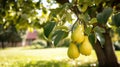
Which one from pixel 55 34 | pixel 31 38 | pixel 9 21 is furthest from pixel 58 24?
pixel 31 38

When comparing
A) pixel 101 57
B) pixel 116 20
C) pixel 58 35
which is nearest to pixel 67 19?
pixel 58 35

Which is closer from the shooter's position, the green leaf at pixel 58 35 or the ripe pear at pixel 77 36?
the ripe pear at pixel 77 36

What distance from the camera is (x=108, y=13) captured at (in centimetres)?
197

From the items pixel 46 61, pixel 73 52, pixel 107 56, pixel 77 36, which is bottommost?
pixel 46 61

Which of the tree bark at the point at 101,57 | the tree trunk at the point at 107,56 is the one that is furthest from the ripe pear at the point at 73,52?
the tree trunk at the point at 107,56

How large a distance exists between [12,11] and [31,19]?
70 centimetres

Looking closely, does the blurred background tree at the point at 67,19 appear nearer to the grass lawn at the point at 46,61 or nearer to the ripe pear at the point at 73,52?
the ripe pear at the point at 73,52

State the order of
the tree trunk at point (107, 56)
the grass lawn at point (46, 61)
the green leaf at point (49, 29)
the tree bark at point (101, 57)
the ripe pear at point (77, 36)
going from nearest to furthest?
the ripe pear at point (77, 36) < the green leaf at point (49, 29) < the tree bark at point (101, 57) < the tree trunk at point (107, 56) < the grass lawn at point (46, 61)

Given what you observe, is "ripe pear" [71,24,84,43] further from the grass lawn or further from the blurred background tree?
the grass lawn

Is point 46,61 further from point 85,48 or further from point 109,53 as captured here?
point 85,48

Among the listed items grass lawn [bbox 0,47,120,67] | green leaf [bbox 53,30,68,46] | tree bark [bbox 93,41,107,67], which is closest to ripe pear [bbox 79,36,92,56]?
green leaf [bbox 53,30,68,46]

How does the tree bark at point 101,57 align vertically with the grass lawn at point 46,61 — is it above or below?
above

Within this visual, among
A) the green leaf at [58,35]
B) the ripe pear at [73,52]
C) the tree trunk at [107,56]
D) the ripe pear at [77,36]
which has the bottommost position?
the tree trunk at [107,56]

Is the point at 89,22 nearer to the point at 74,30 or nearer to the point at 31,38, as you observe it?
the point at 74,30
